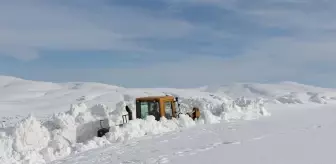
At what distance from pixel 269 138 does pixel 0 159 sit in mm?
5153

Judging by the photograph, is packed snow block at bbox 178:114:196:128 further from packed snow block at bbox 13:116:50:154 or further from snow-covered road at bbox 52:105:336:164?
packed snow block at bbox 13:116:50:154

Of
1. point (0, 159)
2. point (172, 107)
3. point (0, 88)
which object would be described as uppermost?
point (0, 88)

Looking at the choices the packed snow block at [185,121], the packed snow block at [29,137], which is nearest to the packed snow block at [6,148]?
the packed snow block at [29,137]

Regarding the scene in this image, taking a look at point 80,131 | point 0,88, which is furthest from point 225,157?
point 0,88

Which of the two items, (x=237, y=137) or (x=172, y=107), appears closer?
(x=237, y=137)

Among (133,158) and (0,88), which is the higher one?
(0,88)

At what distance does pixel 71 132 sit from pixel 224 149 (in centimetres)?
485

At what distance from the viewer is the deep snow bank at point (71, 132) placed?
29.6 ft

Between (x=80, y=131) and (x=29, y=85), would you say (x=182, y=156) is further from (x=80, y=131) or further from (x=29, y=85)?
(x=29, y=85)

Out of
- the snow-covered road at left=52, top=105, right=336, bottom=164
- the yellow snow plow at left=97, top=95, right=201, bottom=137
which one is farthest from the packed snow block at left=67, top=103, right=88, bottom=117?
the snow-covered road at left=52, top=105, right=336, bottom=164

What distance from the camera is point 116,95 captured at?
3102 centimetres

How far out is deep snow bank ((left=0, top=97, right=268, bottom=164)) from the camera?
9.03m

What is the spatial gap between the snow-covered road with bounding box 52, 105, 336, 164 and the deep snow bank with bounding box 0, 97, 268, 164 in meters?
0.57

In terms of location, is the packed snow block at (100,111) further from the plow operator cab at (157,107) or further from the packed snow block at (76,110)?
the plow operator cab at (157,107)
